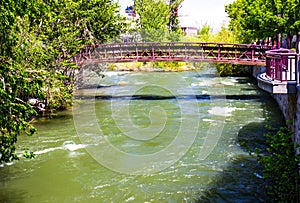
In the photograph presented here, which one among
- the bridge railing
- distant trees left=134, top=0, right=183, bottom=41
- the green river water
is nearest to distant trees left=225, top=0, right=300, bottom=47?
the green river water

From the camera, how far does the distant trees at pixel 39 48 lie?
364 inches

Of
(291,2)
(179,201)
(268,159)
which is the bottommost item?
(179,201)

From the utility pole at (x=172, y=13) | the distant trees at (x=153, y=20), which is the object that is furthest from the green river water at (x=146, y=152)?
the utility pole at (x=172, y=13)

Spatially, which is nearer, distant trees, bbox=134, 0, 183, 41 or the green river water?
the green river water

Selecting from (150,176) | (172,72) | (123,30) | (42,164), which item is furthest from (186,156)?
(172,72)

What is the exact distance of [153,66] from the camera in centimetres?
4750

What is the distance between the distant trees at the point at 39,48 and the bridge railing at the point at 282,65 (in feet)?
19.7

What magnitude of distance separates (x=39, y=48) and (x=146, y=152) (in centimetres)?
546

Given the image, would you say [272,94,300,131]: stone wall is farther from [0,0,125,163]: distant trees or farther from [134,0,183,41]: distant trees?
[134,0,183,41]: distant trees

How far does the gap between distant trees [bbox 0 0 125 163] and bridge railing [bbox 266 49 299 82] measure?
601cm

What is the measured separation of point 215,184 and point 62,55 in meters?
13.2

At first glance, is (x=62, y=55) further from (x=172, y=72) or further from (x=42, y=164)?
(x=172, y=72)

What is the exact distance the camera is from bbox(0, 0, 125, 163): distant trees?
924cm

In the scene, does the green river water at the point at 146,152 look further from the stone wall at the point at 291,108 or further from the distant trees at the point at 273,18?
the distant trees at the point at 273,18
